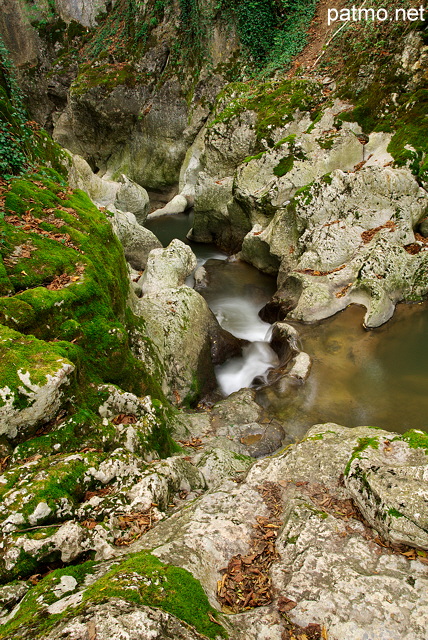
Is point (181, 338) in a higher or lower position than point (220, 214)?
lower

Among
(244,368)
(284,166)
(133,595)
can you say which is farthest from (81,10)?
(133,595)

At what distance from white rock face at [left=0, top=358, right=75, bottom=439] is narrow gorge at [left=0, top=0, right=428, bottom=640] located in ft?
0.06

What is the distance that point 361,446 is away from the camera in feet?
14.3

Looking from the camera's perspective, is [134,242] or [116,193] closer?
[134,242]

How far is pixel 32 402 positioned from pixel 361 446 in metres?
3.63

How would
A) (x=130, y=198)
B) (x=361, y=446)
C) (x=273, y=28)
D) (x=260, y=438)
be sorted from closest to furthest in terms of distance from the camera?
1. (x=361, y=446)
2. (x=260, y=438)
3. (x=130, y=198)
4. (x=273, y=28)

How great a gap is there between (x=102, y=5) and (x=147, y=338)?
3600cm

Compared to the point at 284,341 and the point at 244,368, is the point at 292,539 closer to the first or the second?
the point at 244,368

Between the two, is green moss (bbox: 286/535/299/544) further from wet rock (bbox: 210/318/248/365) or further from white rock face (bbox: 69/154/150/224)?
white rock face (bbox: 69/154/150/224)

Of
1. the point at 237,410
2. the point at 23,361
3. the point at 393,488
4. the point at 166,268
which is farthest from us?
the point at 166,268

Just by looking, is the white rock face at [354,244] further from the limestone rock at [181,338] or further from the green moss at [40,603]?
the green moss at [40,603]

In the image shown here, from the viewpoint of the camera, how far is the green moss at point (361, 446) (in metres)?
3.98

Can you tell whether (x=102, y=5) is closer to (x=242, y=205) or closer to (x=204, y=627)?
(x=242, y=205)

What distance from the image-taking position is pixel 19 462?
3396 mm
